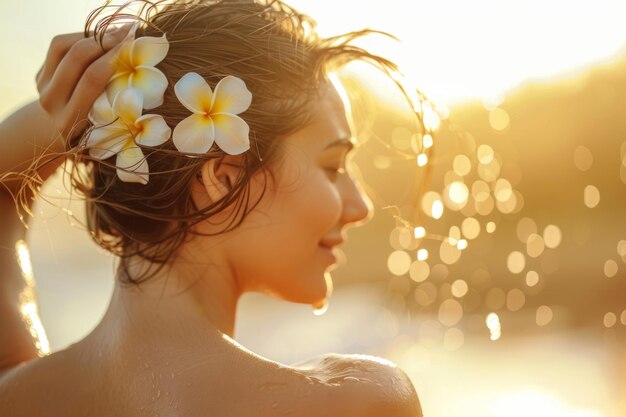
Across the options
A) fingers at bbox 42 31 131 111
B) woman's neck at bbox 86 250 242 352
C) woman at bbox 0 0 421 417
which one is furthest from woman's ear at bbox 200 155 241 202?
fingers at bbox 42 31 131 111

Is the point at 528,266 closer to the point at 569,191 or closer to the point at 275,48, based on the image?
the point at 569,191

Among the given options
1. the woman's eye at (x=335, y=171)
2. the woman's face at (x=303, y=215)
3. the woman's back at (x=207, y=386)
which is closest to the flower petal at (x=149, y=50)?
the woman's face at (x=303, y=215)

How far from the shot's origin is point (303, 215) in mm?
1492

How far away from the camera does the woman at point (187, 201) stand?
4.23ft

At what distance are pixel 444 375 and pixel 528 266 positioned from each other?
3924 millimetres

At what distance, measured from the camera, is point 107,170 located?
57.4 inches

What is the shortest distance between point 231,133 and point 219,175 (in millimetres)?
79

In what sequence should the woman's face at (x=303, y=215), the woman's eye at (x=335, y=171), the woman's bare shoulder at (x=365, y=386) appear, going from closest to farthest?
the woman's bare shoulder at (x=365, y=386) < the woman's face at (x=303, y=215) < the woman's eye at (x=335, y=171)

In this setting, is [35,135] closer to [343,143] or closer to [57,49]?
[57,49]

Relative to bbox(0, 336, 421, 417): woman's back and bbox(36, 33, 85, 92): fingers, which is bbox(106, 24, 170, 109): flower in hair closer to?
bbox(36, 33, 85, 92): fingers

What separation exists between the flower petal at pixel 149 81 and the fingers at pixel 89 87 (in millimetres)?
43

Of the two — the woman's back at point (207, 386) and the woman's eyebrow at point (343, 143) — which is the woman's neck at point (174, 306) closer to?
the woman's back at point (207, 386)

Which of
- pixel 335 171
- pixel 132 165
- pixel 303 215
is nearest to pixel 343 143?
pixel 335 171

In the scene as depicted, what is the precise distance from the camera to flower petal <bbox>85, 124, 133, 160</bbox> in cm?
141
